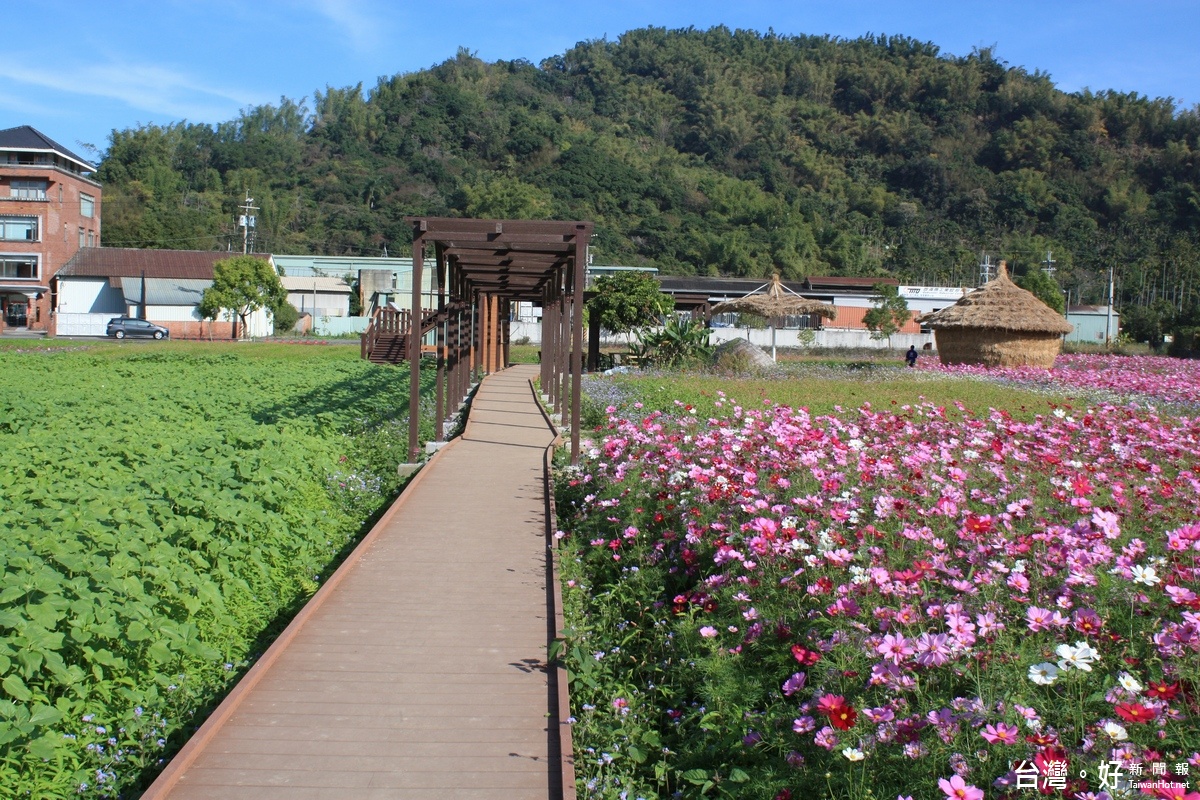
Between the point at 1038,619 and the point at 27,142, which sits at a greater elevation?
the point at 27,142

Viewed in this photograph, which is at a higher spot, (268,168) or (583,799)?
(268,168)

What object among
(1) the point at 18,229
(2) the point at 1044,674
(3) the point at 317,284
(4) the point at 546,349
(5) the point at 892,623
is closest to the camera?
(2) the point at 1044,674

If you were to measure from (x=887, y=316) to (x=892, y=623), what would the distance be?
43116mm

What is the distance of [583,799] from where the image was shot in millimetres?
3775

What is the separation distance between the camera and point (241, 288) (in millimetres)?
41906

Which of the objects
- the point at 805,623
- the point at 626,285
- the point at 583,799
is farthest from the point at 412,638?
the point at 626,285

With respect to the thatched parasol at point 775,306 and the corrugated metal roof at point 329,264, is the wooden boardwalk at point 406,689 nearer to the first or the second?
the thatched parasol at point 775,306

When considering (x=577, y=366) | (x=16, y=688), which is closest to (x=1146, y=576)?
(x=16, y=688)

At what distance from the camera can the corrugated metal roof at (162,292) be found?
4775cm

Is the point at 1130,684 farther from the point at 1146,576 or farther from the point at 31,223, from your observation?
the point at 31,223

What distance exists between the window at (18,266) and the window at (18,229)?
0.94 m

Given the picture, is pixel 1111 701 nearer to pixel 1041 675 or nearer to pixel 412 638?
pixel 1041 675

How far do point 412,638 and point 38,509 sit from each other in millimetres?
2321

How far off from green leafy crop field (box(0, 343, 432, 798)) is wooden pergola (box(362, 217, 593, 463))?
6.14ft
